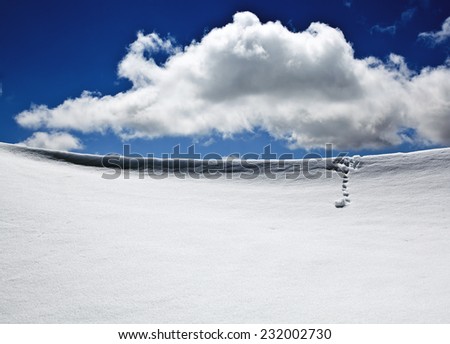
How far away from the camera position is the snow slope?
10.8 ft

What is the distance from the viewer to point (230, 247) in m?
4.75

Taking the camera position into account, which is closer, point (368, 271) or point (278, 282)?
point (278, 282)

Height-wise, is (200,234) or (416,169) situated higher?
(416,169)

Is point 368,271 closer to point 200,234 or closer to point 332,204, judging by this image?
point 200,234

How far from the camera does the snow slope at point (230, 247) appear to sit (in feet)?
10.8

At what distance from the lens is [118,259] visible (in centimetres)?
422

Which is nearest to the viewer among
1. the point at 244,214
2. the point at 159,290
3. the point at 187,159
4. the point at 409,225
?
the point at 159,290

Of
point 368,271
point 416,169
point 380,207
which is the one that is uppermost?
point 416,169

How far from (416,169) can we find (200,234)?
16.4ft

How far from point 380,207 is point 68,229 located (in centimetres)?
501

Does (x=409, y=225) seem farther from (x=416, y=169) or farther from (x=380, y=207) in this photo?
(x=416, y=169)
